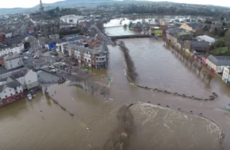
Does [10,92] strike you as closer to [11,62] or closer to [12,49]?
[11,62]

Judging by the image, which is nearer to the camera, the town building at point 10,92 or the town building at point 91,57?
the town building at point 10,92

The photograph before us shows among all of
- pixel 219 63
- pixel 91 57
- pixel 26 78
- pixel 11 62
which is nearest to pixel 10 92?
pixel 26 78

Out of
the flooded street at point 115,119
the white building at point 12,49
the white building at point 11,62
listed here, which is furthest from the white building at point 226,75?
the white building at point 12,49

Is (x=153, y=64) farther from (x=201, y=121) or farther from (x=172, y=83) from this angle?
(x=201, y=121)

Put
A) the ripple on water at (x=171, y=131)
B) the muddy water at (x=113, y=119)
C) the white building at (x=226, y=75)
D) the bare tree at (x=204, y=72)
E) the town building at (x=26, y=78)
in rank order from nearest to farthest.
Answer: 1. the ripple on water at (x=171, y=131)
2. the muddy water at (x=113, y=119)
3. the town building at (x=26, y=78)
4. the white building at (x=226, y=75)
5. the bare tree at (x=204, y=72)

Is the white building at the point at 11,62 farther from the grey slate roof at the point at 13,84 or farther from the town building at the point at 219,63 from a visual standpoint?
the town building at the point at 219,63

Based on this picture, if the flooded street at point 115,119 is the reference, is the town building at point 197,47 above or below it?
above

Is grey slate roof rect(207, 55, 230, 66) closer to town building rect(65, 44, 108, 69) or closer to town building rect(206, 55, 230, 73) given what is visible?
town building rect(206, 55, 230, 73)

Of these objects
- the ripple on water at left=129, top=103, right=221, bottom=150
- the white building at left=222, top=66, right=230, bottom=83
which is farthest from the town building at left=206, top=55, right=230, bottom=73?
the ripple on water at left=129, top=103, right=221, bottom=150
